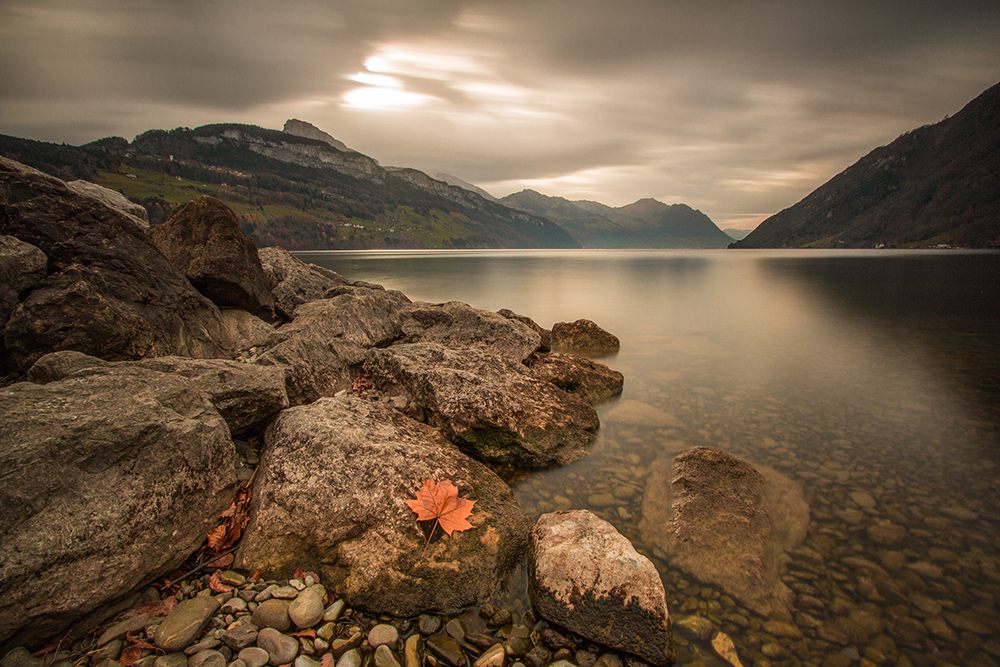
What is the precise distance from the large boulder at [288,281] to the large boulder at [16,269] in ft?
21.4

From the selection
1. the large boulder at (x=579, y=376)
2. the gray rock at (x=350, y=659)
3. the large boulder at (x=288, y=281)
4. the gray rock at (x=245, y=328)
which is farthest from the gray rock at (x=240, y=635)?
the large boulder at (x=288, y=281)

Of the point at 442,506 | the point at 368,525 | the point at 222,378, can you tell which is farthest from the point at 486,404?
the point at 222,378

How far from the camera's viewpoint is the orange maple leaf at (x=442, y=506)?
4.30m

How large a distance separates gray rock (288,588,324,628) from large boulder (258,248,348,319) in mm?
10485

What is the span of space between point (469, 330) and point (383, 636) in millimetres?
8365

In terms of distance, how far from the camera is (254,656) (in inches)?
122

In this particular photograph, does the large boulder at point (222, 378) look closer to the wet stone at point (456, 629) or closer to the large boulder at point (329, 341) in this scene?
the large boulder at point (329, 341)

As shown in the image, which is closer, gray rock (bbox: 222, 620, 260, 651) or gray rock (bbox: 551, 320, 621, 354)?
gray rock (bbox: 222, 620, 260, 651)

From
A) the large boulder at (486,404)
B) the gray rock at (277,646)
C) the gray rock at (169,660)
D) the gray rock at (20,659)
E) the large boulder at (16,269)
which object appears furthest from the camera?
the large boulder at (486,404)

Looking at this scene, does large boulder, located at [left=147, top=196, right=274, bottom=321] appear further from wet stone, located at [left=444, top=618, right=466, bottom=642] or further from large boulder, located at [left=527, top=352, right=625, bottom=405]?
wet stone, located at [left=444, top=618, right=466, bottom=642]

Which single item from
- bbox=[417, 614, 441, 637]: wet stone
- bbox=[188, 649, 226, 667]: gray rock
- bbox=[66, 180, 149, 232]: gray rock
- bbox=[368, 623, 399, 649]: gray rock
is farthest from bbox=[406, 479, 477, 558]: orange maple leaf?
bbox=[66, 180, 149, 232]: gray rock

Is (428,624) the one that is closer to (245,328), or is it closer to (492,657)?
(492,657)

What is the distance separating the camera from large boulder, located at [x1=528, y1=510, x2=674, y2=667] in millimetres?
3660

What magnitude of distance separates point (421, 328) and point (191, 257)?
19.4 feet
